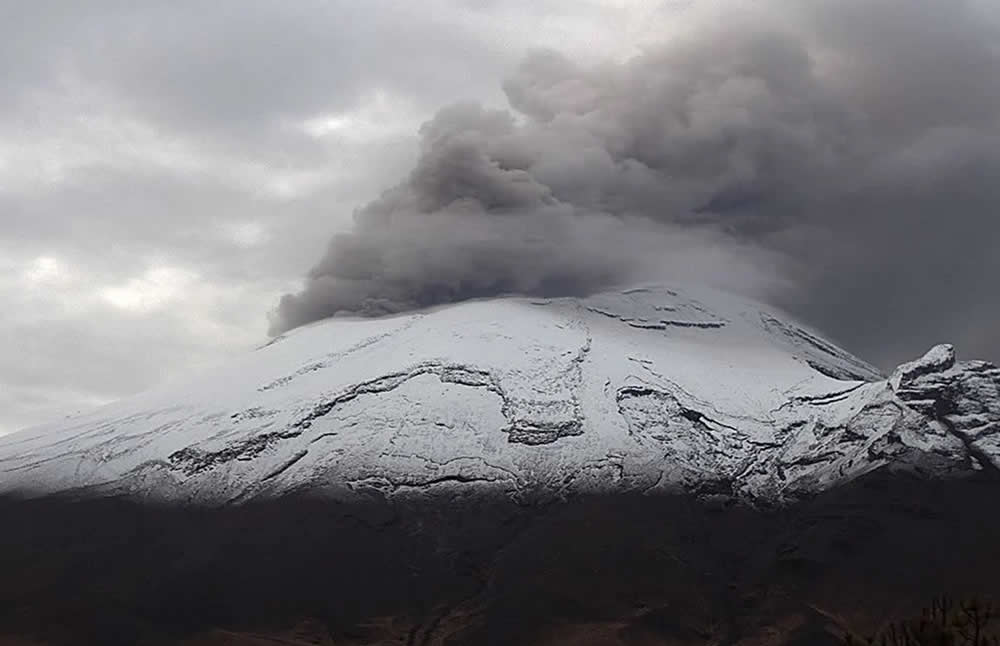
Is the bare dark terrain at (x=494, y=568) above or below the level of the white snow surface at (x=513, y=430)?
below

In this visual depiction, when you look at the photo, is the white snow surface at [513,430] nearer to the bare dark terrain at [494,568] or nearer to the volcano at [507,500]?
the volcano at [507,500]

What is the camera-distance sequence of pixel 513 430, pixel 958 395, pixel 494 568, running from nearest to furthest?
pixel 494 568
pixel 958 395
pixel 513 430

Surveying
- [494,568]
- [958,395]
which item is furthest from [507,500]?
[958,395]

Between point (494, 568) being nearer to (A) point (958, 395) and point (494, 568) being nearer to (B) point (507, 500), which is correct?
(B) point (507, 500)

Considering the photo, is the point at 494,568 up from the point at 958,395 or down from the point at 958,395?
down

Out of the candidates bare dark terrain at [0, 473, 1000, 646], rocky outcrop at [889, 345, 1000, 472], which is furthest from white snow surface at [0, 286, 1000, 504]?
bare dark terrain at [0, 473, 1000, 646]

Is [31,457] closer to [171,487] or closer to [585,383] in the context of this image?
[171,487]

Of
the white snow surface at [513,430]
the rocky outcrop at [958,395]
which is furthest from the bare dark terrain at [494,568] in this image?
the rocky outcrop at [958,395]
